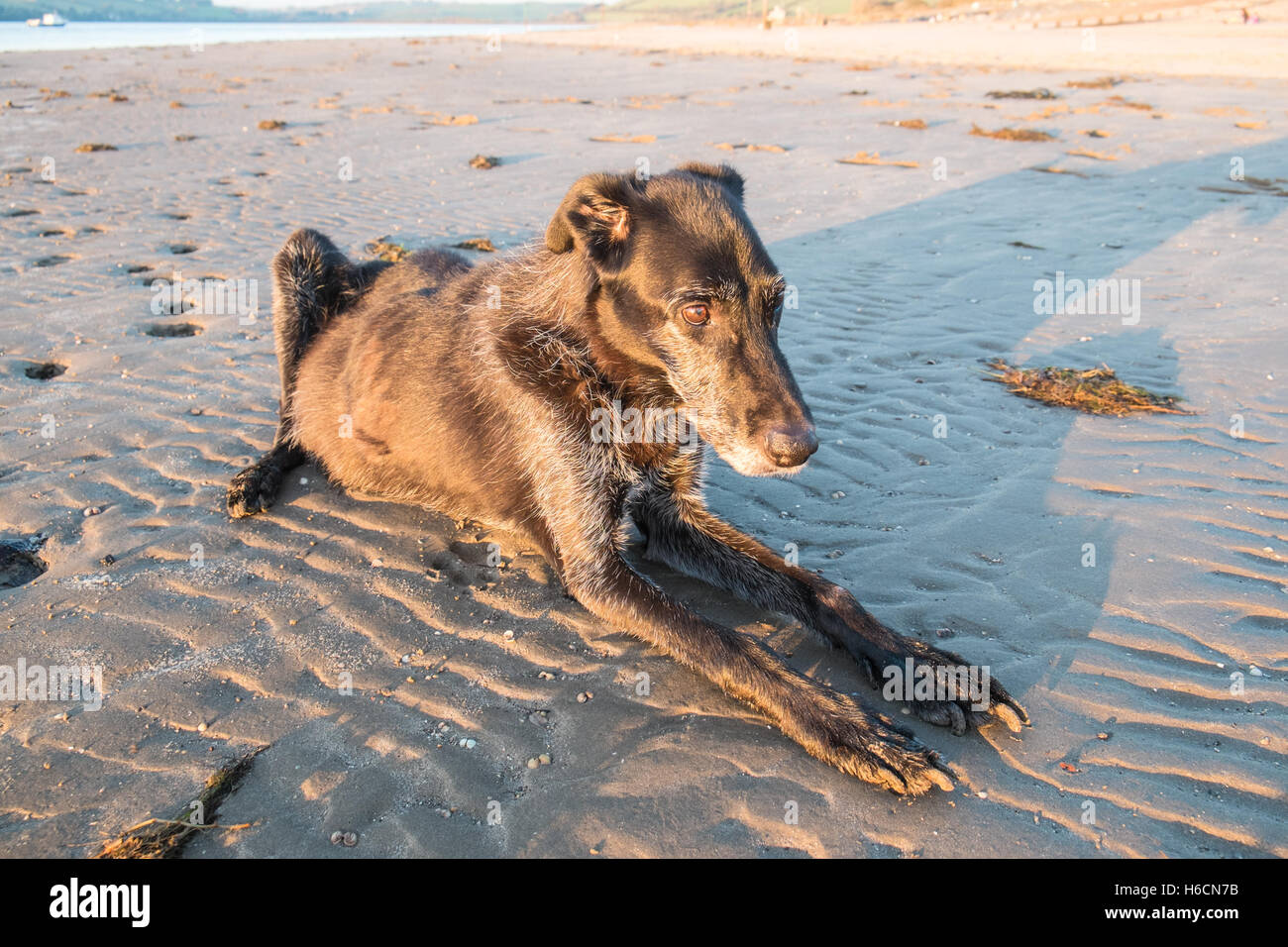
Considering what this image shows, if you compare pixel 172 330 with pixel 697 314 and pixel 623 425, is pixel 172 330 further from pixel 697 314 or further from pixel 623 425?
pixel 697 314

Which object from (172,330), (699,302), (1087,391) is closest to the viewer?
(699,302)

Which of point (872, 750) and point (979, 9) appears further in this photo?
point (979, 9)

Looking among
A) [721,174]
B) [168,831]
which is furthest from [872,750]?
[721,174]

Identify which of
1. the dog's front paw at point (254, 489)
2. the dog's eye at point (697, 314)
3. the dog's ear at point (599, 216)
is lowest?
the dog's front paw at point (254, 489)

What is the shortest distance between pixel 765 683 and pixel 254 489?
11.3ft

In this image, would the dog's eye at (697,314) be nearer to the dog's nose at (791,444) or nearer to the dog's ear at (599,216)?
the dog's ear at (599,216)

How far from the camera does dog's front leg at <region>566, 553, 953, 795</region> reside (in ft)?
9.79

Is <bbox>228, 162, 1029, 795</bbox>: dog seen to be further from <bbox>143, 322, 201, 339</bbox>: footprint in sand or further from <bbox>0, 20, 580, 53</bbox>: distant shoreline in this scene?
<bbox>0, 20, 580, 53</bbox>: distant shoreline

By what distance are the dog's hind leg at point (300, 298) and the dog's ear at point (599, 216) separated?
2.61 m

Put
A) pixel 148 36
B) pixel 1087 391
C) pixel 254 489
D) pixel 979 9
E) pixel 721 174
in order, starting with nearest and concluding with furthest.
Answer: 1. pixel 721 174
2. pixel 254 489
3. pixel 1087 391
4. pixel 148 36
5. pixel 979 9

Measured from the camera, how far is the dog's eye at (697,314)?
354 centimetres

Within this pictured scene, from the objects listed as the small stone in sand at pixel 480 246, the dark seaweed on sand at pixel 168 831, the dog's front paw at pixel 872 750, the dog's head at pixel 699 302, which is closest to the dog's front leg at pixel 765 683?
the dog's front paw at pixel 872 750

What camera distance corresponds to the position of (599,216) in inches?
147

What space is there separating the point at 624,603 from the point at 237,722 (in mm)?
1750
